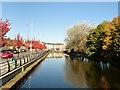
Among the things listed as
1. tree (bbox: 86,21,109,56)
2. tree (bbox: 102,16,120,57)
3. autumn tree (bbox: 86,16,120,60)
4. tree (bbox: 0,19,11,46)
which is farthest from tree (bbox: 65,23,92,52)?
tree (bbox: 0,19,11,46)

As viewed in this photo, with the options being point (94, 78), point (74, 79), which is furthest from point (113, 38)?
point (74, 79)

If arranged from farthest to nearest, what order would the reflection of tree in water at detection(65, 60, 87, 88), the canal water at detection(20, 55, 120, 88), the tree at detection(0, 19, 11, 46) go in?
the tree at detection(0, 19, 11, 46), the reflection of tree in water at detection(65, 60, 87, 88), the canal water at detection(20, 55, 120, 88)

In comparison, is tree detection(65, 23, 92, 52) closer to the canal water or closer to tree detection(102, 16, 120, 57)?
tree detection(102, 16, 120, 57)

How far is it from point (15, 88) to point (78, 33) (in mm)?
71380

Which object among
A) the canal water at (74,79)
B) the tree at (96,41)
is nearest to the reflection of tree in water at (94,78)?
the canal water at (74,79)

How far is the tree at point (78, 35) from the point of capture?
8768 cm

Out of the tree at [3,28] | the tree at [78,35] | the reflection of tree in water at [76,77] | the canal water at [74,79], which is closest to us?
the canal water at [74,79]

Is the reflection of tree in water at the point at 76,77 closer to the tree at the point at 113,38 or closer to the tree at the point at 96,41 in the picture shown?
the tree at the point at 113,38

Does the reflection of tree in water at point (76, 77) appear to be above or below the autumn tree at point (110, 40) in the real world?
below

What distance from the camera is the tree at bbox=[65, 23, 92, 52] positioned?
288 feet

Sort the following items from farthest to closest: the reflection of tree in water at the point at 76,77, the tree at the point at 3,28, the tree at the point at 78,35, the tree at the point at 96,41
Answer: the tree at the point at 78,35 → the tree at the point at 96,41 → the tree at the point at 3,28 → the reflection of tree in water at the point at 76,77

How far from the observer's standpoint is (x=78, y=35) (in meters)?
90.7

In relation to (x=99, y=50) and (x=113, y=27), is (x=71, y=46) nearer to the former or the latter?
(x=99, y=50)

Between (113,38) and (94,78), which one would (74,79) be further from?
(113,38)
